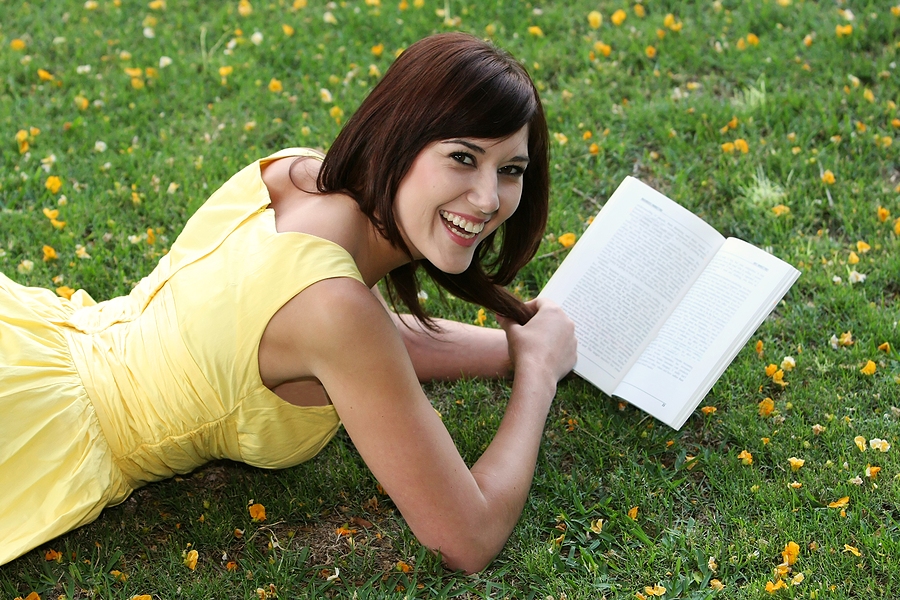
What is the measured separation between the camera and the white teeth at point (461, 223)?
210 centimetres

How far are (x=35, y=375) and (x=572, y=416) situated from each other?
1.41 meters

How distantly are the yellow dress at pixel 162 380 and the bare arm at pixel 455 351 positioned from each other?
1.73ft

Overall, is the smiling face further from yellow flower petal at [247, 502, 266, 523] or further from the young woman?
yellow flower petal at [247, 502, 266, 523]

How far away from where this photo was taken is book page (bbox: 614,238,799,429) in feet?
8.27

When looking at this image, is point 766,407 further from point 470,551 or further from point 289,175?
point 289,175

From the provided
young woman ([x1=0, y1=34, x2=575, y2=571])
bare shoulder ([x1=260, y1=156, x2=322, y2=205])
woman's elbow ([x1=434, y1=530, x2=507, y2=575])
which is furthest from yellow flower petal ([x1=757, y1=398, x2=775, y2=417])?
bare shoulder ([x1=260, y1=156, x2=322, y2=205])

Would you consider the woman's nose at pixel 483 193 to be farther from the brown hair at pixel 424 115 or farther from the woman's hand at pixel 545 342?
the woman's hand at pixel 545 342

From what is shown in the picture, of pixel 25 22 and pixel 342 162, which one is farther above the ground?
pixel 342 162

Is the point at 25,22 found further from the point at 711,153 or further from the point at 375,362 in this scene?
the point at 375,362

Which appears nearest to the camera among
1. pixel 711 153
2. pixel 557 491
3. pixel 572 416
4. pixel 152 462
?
pixel 152 462

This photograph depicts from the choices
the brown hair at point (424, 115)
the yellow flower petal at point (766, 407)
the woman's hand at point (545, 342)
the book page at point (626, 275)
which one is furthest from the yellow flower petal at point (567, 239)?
the brown hair at point (424, 115)

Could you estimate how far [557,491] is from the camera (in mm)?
2496

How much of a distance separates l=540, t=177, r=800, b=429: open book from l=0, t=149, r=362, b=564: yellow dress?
0.81 meters

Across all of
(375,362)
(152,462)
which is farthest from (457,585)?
(152,462)
